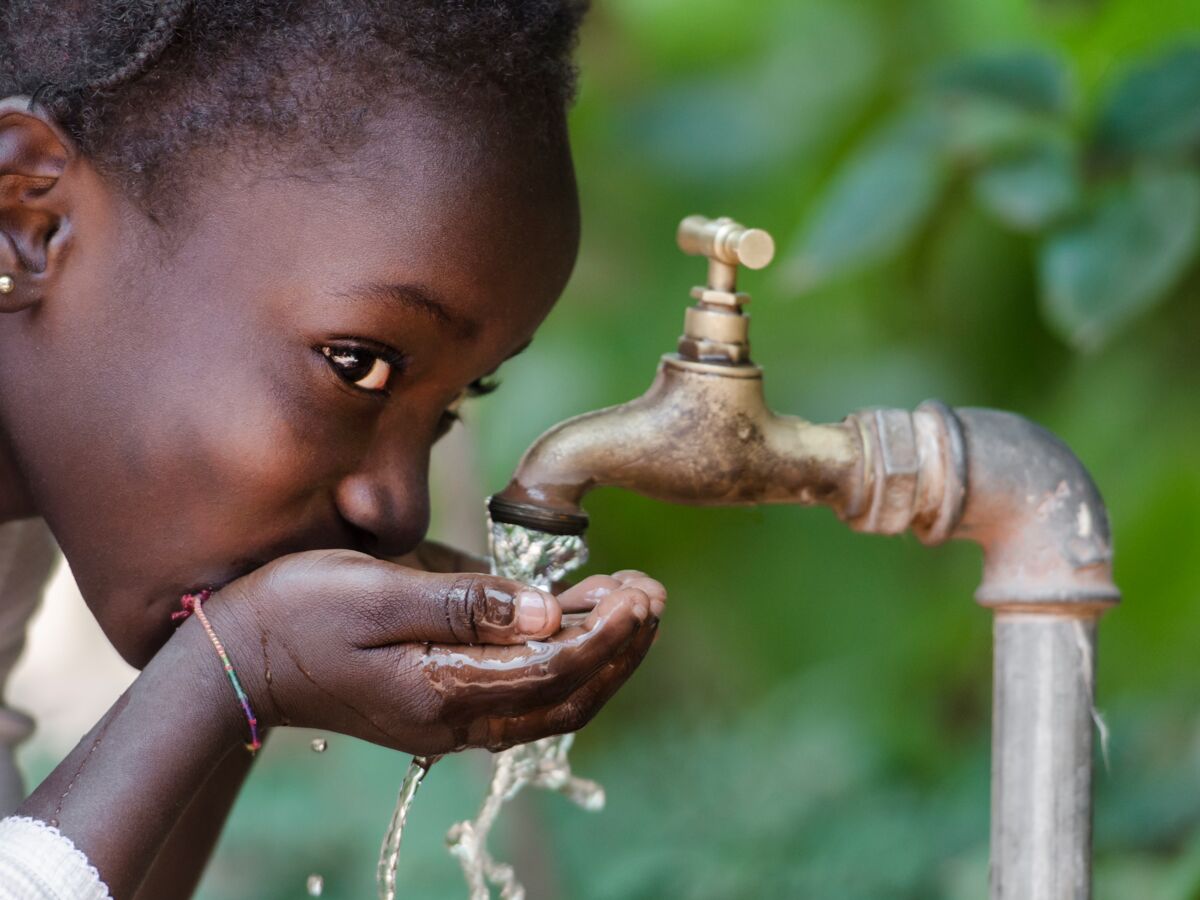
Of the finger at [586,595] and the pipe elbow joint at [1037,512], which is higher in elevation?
the pipe elbow joint at [1037,512]

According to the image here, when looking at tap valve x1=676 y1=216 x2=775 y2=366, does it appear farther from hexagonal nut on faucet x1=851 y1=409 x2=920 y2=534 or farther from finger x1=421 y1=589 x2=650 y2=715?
finger x1=421 y1=589 x2=650 y2=715

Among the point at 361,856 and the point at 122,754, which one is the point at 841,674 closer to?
the point at 361,856

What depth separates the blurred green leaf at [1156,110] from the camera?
150 cm

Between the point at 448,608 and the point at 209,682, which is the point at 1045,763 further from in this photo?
the point at 209,682

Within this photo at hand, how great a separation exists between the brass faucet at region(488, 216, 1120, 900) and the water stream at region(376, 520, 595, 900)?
0.05 feet

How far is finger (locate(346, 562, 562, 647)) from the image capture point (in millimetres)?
854

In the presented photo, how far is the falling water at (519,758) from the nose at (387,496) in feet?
0.18

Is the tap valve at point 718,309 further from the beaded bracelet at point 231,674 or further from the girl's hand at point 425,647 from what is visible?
the beaded bracelet at point 231,674

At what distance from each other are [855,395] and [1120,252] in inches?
22.3

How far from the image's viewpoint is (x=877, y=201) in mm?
1591

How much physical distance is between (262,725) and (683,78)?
1.41 metres

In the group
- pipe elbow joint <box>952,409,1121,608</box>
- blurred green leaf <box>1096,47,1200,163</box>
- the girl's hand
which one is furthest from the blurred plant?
the girl's hand

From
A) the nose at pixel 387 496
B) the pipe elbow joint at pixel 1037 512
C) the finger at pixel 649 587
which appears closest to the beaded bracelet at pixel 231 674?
the nose at pixel 387 496

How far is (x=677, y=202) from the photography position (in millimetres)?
2125
